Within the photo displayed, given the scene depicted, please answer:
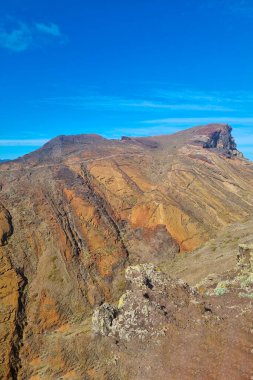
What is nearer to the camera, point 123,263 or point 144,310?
point 144,310

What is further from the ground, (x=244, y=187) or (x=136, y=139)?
(x=136, y=139)

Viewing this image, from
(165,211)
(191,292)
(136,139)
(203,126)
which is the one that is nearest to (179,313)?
(191,292)

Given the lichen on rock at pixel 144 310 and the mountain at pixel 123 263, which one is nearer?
→ the mountain at pixel 123 263

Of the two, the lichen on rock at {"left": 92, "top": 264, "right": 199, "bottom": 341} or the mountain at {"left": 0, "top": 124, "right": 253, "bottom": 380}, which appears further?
the lichen on rock at {"left": 92, "top": 264, "right": 199, "bottom": 341}

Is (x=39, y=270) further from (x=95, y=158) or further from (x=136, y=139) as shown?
(x=136, y=139)

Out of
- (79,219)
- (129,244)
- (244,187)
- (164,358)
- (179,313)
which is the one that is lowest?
(164,358)

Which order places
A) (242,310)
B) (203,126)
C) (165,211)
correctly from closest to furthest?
1. (242,310)
2. (165,211)
3. (203,126)

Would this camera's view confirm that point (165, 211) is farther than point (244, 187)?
No

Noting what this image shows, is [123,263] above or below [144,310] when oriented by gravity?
above
